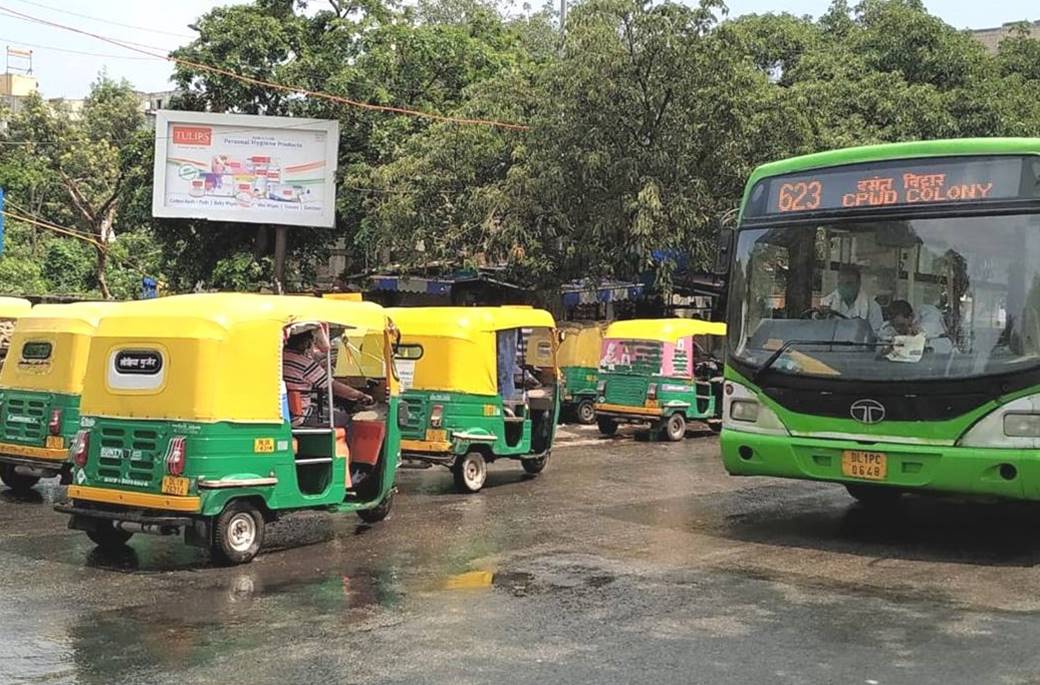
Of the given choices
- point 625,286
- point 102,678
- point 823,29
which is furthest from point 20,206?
point 102,678

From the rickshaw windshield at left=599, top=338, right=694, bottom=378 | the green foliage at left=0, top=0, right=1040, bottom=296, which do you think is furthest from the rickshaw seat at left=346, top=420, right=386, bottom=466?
the green foliage at left=0, top=0, right=1040, bottom=296

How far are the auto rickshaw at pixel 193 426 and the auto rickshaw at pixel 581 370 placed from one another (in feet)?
41.0

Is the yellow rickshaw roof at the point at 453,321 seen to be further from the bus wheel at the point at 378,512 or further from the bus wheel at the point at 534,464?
the bus wheel at the point at 378,512

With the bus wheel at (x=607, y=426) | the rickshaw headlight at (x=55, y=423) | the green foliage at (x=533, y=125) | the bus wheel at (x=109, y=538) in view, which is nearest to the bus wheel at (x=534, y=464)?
the rickshaw headlight at (x=55, y=423)

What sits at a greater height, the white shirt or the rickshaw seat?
the white shirt

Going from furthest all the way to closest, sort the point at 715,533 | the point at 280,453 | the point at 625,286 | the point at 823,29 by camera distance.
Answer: the point at 823,29 → the point at 625,286 → the point at 715,533 → the point at 280,453

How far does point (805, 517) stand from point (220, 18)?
2285cm

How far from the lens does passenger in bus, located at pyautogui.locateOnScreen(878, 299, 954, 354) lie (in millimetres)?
8383

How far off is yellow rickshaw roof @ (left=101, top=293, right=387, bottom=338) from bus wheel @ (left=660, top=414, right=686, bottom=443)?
415 inches

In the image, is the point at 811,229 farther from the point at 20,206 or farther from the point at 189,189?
the point at 20,206

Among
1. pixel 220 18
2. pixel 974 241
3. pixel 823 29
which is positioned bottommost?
pixel 974 241

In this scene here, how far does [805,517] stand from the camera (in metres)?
10.4

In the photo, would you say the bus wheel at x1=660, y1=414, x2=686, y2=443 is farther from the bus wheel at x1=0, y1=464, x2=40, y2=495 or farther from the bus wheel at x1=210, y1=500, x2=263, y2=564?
the bus wheel at x1=210, y1=500, x2=263, y2=564

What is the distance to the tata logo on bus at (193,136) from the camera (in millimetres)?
27000
